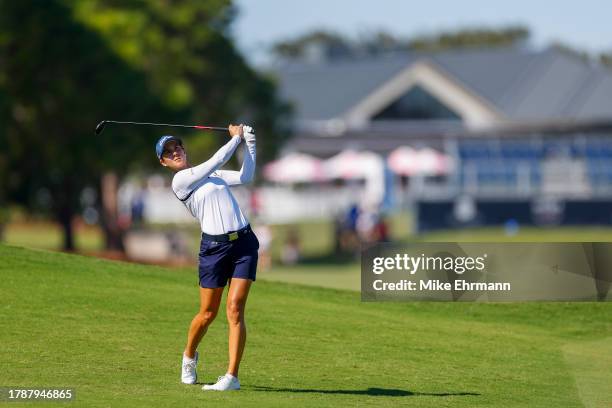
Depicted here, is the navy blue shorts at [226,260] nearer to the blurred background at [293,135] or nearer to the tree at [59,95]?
the blurred background at [293,135]

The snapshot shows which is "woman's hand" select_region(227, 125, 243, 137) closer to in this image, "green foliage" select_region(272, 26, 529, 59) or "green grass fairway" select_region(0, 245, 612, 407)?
"green grass fairway" select_region(0, 245, 612, 407)

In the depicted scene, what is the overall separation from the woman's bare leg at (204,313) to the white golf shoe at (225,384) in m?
0.39

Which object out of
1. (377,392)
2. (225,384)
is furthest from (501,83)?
(225,384)

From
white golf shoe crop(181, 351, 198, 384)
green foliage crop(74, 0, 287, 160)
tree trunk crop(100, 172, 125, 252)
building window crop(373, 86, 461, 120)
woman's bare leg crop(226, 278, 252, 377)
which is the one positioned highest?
building window crop(373, 86, 461, 120)

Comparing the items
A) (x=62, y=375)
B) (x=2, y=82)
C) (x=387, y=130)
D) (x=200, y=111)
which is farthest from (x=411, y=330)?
(x=387, y=130)

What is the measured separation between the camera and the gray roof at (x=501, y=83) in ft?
265

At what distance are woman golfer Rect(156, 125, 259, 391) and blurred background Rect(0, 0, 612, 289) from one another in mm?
5626

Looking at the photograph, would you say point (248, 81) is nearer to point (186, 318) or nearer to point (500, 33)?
point (186, 318)

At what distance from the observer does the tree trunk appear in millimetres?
47719

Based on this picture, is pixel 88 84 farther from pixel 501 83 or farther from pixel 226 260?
pixel 501 83

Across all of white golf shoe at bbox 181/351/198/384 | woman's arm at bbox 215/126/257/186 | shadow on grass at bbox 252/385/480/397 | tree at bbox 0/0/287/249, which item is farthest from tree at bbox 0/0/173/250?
woman's arm at bbox 215/126/257/186

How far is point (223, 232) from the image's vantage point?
11562 mm

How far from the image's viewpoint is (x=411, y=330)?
16.1 metres

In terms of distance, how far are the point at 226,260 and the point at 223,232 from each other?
236 millimetres
